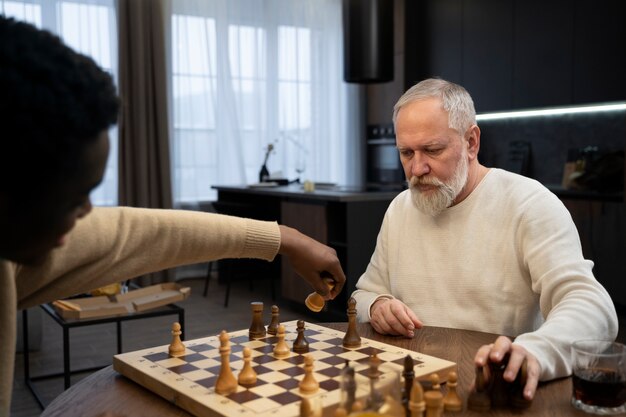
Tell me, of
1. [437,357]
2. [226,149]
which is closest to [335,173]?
[226,149]

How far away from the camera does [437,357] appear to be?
4.69 feet

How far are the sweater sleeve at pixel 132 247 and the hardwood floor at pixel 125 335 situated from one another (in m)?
2.09

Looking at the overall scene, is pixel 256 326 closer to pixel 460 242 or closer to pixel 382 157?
pixel 460 242

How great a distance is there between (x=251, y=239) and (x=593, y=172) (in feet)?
14.5

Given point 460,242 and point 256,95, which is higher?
point 256,95

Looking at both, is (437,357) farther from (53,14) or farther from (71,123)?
(53,14)

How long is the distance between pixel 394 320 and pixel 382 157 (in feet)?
19.7

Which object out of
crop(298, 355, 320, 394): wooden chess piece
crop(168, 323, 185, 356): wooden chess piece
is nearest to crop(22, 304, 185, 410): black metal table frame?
crop(168, 323, 185, 356): wooden chess piece

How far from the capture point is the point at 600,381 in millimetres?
1129

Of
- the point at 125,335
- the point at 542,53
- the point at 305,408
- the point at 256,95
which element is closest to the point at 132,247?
the point at 305,408

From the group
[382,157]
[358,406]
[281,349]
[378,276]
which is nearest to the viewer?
[358,406]

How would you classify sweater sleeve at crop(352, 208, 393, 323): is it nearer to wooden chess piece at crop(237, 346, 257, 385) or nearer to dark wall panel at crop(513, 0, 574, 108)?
wooden chess piece at crop(237, 346, 257, 385)

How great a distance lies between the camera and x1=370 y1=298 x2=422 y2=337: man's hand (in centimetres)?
161

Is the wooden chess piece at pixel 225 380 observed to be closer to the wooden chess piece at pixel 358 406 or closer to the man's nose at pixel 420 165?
the wooden chess piece at pixel 358 406
